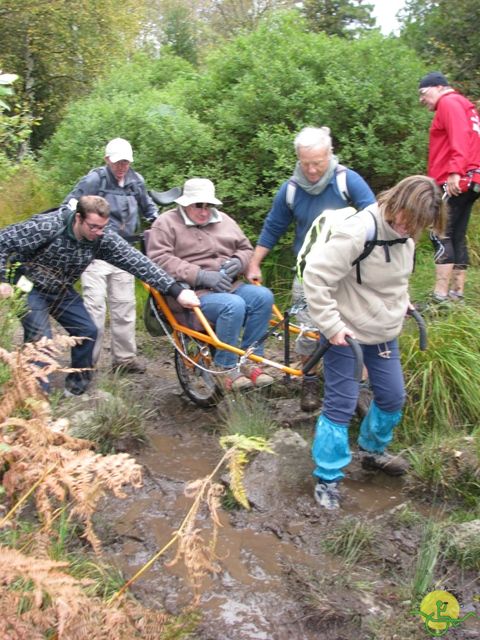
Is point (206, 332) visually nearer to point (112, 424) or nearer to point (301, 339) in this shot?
point (301, 339)

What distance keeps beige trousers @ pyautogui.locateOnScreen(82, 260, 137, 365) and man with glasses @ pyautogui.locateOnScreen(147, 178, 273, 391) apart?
32.1 inches

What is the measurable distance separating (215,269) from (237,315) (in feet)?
1.67

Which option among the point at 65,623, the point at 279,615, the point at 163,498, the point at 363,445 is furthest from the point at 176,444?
the point at 65,623

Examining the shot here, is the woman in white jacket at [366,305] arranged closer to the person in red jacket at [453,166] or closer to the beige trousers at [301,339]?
the beige trousers at [301,339]

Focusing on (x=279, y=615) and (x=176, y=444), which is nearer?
(x=279, y=615)

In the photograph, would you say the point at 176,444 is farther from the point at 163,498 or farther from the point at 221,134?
the point at 221,134

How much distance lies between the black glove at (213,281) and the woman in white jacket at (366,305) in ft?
4.78

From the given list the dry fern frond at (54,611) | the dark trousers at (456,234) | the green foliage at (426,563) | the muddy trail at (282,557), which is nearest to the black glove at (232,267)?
the muddy trail at (282,557)

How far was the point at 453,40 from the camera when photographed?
34.0ft

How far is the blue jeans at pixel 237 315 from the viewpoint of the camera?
5.08m

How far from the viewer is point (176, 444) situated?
508 centimetres

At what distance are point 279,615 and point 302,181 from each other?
2.90 meters

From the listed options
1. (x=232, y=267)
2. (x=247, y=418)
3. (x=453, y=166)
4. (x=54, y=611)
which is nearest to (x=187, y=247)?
(x=232, y=267)

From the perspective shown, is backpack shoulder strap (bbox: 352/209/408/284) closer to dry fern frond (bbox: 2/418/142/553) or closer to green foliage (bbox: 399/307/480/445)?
green foliage (bbox: 399/307/480/445)
